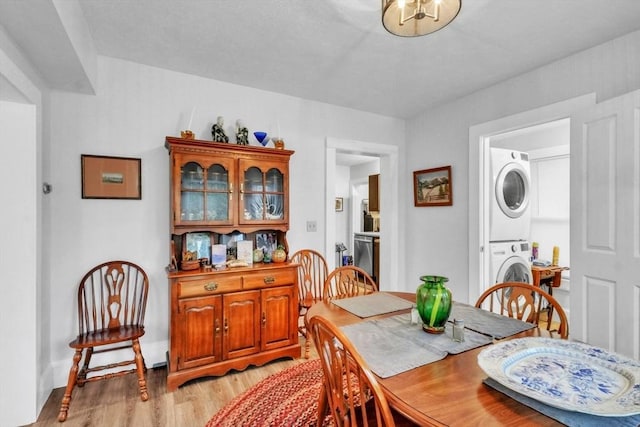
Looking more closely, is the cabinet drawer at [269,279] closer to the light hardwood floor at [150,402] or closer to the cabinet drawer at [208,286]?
the cabinet drawer at [208,286]

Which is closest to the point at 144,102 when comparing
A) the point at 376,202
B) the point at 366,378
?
the point at 366,378

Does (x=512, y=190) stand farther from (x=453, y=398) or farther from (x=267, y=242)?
(x=453, y=398)

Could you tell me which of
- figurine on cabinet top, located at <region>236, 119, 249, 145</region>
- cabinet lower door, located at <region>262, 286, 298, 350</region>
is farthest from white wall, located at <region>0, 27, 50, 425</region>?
cabinet lower door, located at <region>262, 286, 298, 350</region>

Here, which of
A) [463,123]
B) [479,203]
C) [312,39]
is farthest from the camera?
[463,123]

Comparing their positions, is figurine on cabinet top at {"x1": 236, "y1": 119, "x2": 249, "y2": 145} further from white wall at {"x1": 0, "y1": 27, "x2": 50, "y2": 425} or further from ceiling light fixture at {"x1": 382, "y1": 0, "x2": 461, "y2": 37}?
ceiling light fixture at {"x1": 382, "y1": 0, "x2": 461, "y2": 37}

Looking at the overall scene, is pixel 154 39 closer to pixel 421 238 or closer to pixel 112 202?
pixel 112 202

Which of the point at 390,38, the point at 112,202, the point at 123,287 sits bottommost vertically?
the point at 123,287

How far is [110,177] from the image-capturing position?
241 cm

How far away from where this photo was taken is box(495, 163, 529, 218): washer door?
3.22 m

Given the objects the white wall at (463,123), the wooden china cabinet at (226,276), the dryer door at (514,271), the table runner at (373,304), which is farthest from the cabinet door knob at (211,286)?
the dryer door at (514,271)

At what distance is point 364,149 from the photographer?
3664 millimetres

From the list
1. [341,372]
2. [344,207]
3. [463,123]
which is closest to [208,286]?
[341,372]

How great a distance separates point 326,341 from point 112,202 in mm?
2220

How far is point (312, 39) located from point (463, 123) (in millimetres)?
1923
